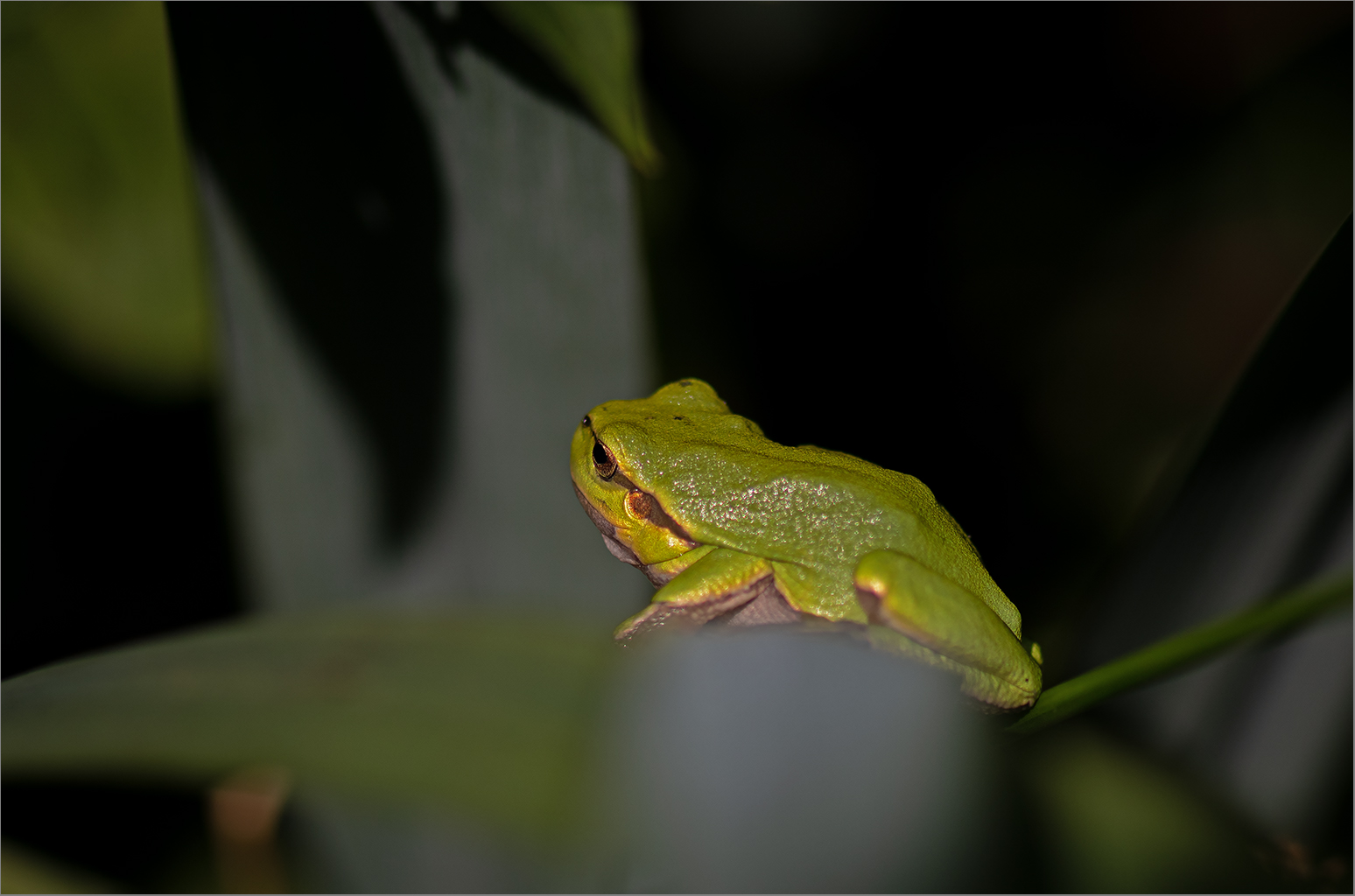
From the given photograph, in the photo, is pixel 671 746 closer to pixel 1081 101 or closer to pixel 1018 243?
pixel 1018 243

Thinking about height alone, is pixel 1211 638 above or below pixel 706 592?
above

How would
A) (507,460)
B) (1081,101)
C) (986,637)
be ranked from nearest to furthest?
(986,637) → (507,460) → (1081,101)

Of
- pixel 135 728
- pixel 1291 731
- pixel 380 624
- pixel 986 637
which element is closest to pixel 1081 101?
pixel 1291 731

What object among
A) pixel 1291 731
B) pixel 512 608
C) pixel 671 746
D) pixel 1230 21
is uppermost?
pixel 1230 21

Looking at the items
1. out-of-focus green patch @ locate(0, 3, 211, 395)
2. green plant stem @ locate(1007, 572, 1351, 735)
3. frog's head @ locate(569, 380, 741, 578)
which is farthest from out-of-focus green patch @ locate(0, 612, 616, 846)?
out-of-focus green patch @ locate(0, 3, 211, 395)

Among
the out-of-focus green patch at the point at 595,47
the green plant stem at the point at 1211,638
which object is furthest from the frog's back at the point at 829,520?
the out-of-focus green patch at the point at 595,47

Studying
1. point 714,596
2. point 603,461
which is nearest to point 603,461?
point 603,461

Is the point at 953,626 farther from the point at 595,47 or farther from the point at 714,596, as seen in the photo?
the point at 595,47

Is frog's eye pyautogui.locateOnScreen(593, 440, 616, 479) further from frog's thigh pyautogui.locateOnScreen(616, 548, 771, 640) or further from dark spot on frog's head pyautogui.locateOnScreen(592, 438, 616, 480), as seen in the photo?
frog's thigh pyautogui.locateOnScreen(616, 548, 771, 640)
